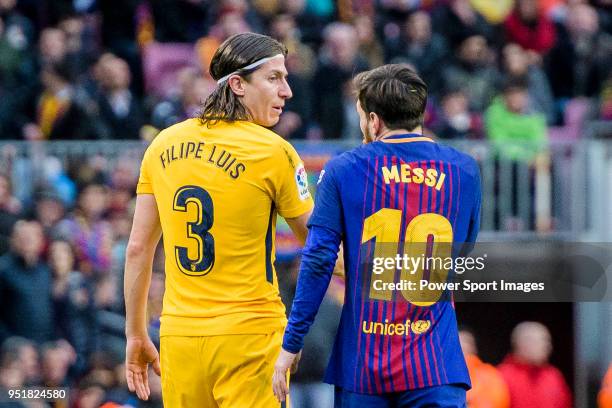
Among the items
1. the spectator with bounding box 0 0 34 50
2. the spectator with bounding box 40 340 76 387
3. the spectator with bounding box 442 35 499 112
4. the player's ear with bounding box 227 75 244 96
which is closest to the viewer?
the player's ear with bounding box 227 75 244 96

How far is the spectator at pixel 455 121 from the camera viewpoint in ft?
43.9

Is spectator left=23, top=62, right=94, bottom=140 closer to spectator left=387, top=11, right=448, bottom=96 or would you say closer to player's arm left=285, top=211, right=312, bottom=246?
spectator left=387, top=11, right=448, bottom=96

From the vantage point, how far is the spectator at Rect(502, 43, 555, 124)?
14414mm

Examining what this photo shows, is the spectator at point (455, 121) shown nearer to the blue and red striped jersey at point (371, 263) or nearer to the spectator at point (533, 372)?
the spectator at point (533, 372)

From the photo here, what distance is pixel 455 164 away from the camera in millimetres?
5371

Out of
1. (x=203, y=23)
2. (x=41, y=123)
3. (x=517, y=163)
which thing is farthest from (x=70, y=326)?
(x=203, y=23)

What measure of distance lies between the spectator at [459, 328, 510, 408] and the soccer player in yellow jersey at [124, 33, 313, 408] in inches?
180

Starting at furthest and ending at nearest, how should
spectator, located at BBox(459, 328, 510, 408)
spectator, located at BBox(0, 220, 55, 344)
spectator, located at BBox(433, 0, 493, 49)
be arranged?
spectator, located at BBox(433, 0, 493, 49) < spectator, located at BBox(0, 220, 55, 344) < spectator, located at BBox(459, 328, 510, 408)

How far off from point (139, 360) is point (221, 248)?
782 mm

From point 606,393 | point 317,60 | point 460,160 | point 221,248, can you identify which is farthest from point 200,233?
point 317,60

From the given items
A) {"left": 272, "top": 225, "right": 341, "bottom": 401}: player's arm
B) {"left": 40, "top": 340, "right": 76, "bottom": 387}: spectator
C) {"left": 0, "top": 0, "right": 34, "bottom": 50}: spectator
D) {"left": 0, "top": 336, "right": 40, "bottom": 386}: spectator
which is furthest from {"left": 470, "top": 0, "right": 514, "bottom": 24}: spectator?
{"left": 272, "top": 225, "right": 341, "bottom": 401}: player's arm

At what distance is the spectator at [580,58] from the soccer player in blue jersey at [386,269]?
10.1 meters

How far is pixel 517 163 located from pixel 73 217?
411 centimetres

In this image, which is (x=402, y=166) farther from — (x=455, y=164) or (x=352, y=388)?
(x=352, y=388)
